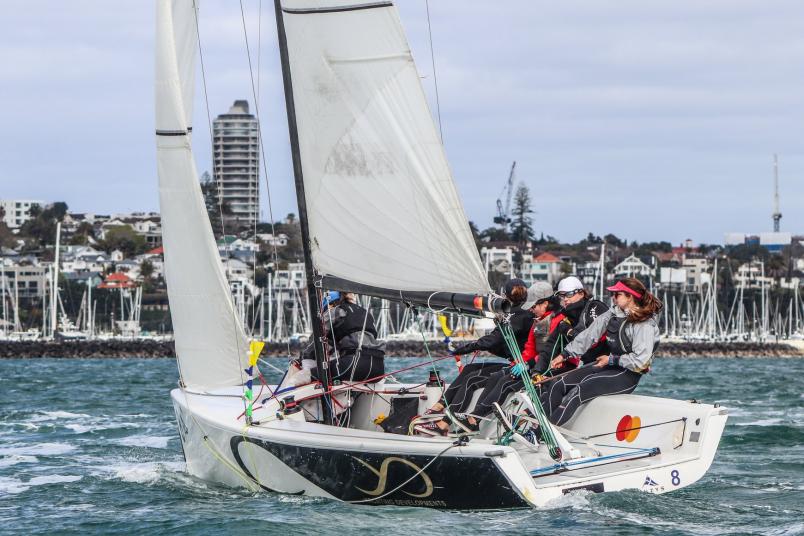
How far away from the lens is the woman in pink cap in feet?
32.5

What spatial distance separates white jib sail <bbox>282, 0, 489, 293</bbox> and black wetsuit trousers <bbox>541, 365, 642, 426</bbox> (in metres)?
1.36

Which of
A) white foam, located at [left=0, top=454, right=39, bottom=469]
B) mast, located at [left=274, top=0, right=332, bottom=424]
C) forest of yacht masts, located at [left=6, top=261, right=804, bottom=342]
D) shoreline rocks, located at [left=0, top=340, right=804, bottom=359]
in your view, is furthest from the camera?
forest of yacht masts, located at [left=6, top=261, right=804, bottom=342]

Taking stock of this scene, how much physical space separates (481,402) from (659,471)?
1.52m

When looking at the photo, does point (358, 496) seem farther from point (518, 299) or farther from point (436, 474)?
point (518, 299)

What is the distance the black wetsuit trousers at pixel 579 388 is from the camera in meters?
10.0

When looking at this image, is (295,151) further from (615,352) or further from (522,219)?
(522,219)

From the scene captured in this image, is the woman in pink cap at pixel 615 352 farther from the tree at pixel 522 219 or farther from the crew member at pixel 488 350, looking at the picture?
the tree at pixel 522 219

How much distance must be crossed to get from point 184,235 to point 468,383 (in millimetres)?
2906

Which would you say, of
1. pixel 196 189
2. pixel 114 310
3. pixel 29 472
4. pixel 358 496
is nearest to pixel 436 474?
pixel 358 496

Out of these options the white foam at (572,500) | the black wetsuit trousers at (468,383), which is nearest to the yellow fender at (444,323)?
the black wetsuit trousers at (468,383)

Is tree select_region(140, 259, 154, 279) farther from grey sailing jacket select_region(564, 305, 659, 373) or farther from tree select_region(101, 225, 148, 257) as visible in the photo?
grey sailing jacket select_region(564, 305, 659, 373)

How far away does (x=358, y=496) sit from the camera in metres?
9.39

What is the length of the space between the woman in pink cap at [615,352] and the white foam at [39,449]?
6.75 metres

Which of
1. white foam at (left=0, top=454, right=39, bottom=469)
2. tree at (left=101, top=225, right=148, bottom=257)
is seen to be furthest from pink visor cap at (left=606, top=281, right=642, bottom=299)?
tree at (left=101, top=225, right=148, bottom=257)
